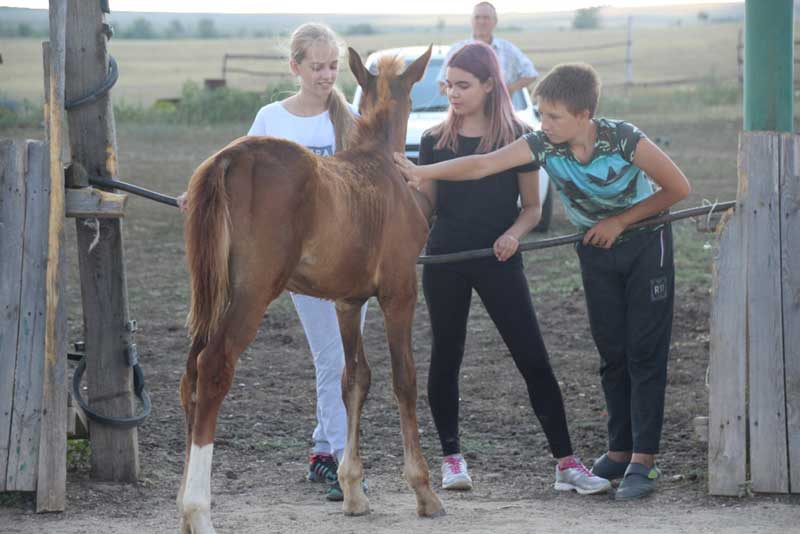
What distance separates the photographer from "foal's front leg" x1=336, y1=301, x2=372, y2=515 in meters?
4.48

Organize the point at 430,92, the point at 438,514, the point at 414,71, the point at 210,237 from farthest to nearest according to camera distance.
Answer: the point at 430,92
the point at 414,71
the point at 438,514
the point at 210,237

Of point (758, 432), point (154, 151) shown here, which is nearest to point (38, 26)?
point (154, 151)

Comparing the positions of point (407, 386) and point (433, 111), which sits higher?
point (433, 111)

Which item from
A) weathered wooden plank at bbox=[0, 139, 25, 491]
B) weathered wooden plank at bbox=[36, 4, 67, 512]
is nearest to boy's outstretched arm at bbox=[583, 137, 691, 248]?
weathered wooden plank at bbox=[36, 4, 67, 512]

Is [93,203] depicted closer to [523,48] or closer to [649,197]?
[649,197]

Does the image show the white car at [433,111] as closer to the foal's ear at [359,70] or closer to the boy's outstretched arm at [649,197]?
the foal's ear at [359,70]

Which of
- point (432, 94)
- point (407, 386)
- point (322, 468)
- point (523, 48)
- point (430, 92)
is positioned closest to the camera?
point (407, 386)

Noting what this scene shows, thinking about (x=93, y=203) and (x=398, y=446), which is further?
(x=398, y=446)

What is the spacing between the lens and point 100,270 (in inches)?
190

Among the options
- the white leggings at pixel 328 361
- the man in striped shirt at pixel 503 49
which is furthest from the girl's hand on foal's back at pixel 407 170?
the man in striped shirt at pixel 503 49

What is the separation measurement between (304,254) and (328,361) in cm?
101

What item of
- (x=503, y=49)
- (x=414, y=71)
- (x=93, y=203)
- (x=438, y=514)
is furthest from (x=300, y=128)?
(x=503, y=49)

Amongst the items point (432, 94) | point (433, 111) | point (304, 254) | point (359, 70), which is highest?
point (432, 94)

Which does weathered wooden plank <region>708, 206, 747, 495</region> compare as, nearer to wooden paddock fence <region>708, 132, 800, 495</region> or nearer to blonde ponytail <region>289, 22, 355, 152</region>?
wooden paddock fence <region>708, 132, 800, 495</region>
